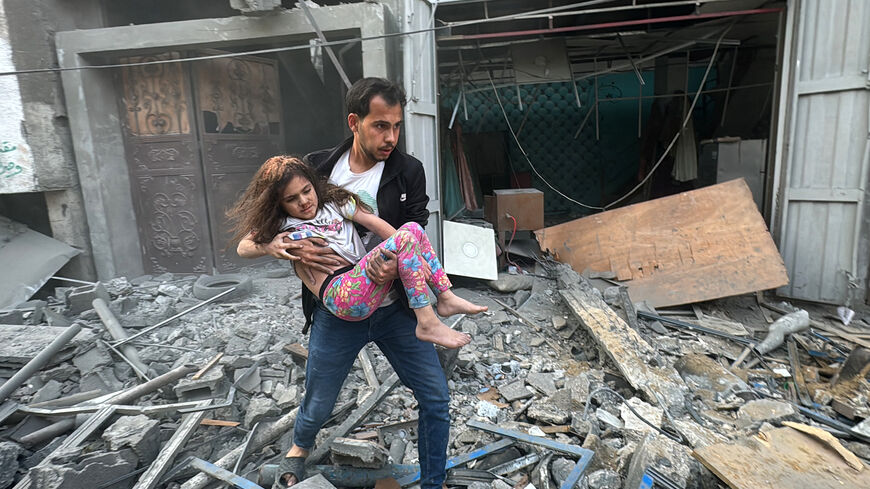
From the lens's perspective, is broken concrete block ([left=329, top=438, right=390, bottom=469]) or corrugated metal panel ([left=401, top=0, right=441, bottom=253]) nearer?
broken concrete block ([left=329, top=438, right=390, bottom=469])

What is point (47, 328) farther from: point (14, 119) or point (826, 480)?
point (826, 480)

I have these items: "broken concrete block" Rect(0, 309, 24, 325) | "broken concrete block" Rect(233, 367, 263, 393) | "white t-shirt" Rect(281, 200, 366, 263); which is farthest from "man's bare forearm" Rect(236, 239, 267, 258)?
"broken concrete block" Rect(0, 309, 24, 325)

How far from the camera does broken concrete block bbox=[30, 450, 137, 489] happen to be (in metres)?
2.35

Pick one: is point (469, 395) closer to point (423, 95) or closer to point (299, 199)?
point (299, 199)

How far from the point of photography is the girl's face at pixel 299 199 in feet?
6.30

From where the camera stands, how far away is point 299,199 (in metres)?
1.95

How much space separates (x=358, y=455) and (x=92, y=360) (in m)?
2.92

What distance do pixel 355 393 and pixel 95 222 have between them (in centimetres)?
534

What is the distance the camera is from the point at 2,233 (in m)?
6.01

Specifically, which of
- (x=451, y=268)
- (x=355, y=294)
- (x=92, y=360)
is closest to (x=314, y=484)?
(x=355, y=294)

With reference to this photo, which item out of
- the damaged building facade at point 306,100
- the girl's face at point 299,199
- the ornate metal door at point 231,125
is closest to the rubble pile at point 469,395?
the girl's face at point 299,199

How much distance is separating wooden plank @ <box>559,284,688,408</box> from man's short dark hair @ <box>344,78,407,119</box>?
9.26ft

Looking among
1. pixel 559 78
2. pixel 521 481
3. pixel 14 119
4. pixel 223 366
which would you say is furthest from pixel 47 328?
pixel 559 78

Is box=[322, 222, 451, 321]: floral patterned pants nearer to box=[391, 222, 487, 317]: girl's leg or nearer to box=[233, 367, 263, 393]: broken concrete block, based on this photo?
box=[391, 222, 487, 317]: girl's leg
